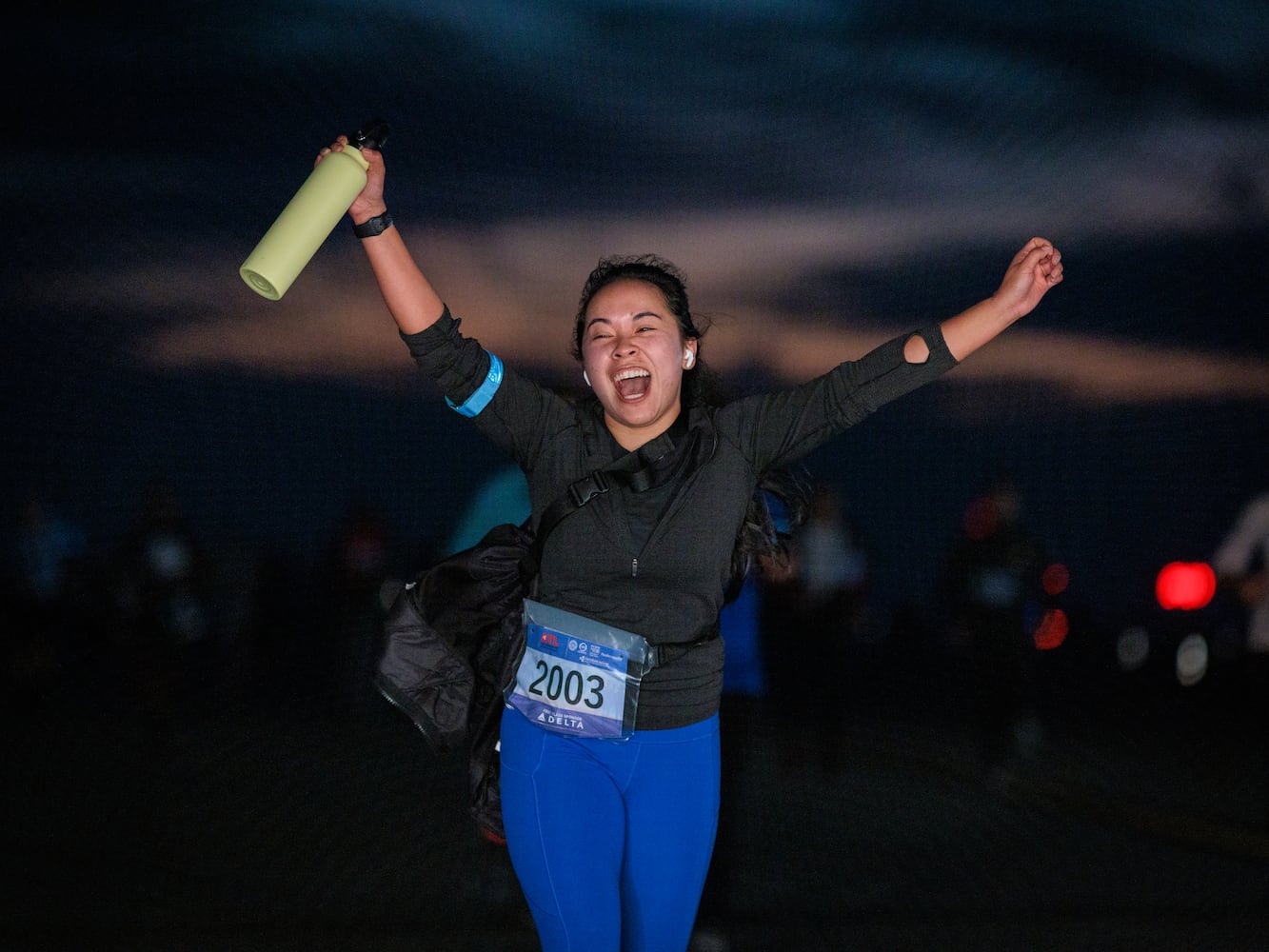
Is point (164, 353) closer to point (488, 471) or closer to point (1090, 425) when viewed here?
point (488, 471)

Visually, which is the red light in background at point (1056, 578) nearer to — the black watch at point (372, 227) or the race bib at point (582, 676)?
the race bib at point (582, 676)

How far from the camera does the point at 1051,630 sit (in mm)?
4750

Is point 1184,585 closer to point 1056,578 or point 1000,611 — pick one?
point 1056,578

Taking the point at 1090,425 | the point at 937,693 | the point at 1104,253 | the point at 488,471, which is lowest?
the point at 937,693

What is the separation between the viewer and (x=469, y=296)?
4320mm

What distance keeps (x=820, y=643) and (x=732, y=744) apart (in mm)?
570

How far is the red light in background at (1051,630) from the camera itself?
473cm

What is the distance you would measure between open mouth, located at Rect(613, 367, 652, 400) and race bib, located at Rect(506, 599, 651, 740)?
400 millimetres

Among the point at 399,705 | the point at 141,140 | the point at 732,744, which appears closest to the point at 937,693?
the point at 732,744

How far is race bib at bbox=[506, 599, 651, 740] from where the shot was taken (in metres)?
1.85

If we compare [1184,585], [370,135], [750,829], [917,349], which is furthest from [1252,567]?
[370,135]

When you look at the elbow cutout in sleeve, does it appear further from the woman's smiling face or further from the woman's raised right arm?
the woman's raised right arm

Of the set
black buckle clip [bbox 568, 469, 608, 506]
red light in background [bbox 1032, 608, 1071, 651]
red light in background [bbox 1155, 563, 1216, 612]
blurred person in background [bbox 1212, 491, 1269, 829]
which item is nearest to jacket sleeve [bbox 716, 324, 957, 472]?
black buckle clip [bbox 568, 469, 608, 506]

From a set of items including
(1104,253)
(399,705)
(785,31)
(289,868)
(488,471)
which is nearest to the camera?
(399,705)
